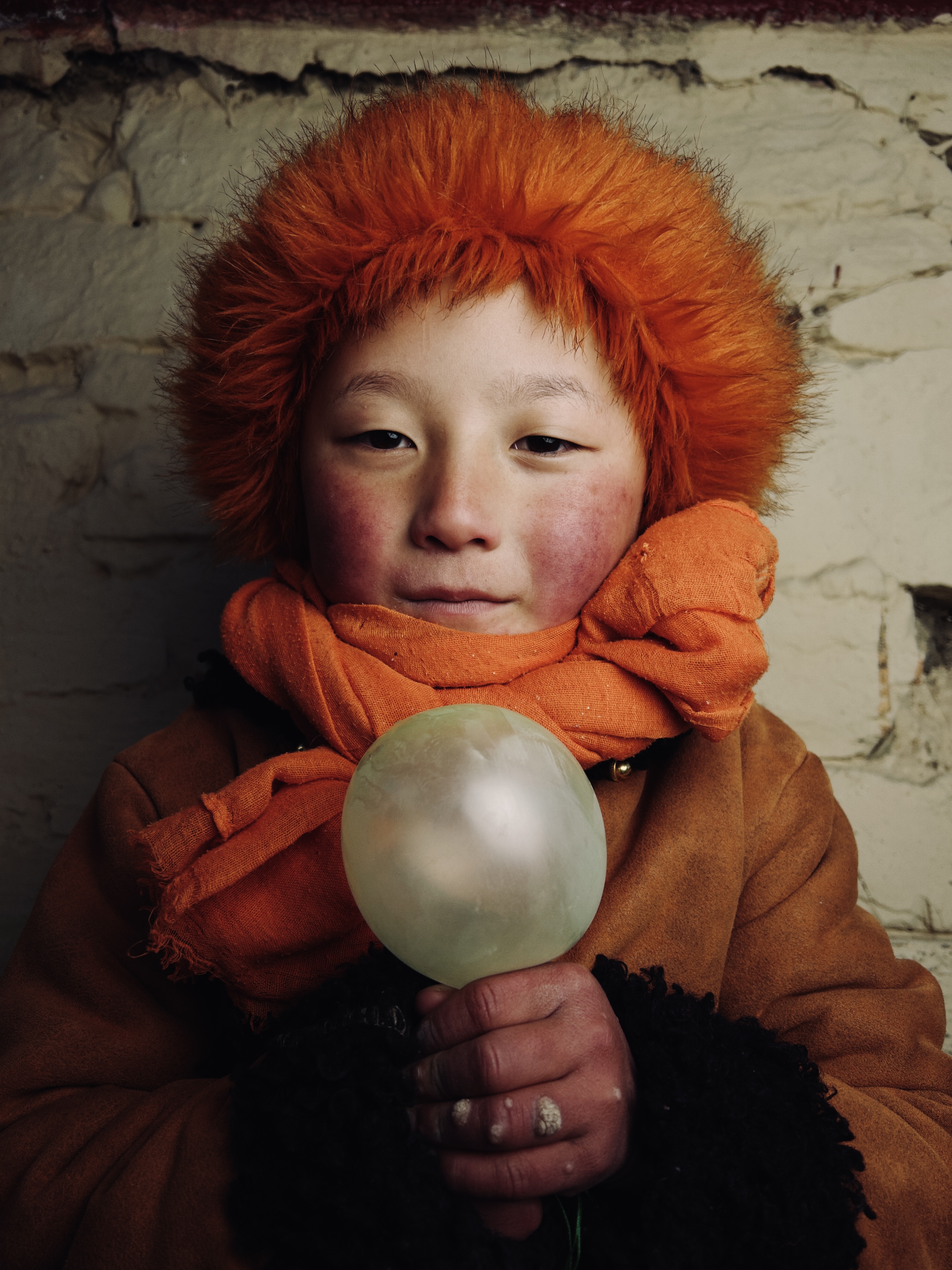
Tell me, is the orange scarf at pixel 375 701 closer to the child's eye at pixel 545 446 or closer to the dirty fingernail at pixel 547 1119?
the child's eye at pixel 545 446

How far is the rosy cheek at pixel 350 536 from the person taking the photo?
839mm

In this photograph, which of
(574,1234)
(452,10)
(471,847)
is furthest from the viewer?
(452,10)

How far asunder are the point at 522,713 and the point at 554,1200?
1.24 feet

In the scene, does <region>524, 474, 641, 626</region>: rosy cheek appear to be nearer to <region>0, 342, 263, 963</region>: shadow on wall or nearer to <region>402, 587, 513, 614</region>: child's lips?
<region>402, 587, 513, 614</region>: child's lips

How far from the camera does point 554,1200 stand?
0.69m

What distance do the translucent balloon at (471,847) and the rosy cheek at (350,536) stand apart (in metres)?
0.27

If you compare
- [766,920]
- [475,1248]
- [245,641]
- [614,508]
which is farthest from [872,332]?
[475,1248]

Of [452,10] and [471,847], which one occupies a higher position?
[452,10]

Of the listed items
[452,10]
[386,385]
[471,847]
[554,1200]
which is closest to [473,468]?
[386,385]

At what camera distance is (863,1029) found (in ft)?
2.67

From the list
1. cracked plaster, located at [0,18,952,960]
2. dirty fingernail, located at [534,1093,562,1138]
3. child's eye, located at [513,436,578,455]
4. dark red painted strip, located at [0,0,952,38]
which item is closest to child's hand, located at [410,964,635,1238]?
dirty fingernail, located at [534,1093,562,1138]

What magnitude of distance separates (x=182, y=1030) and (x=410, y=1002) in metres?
0.32

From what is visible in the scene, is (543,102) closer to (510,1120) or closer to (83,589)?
(83,589)

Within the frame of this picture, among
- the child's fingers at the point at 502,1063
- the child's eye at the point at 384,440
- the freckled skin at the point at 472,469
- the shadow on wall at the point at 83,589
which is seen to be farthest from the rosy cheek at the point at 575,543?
the shadow on wall at the point at 83,589
